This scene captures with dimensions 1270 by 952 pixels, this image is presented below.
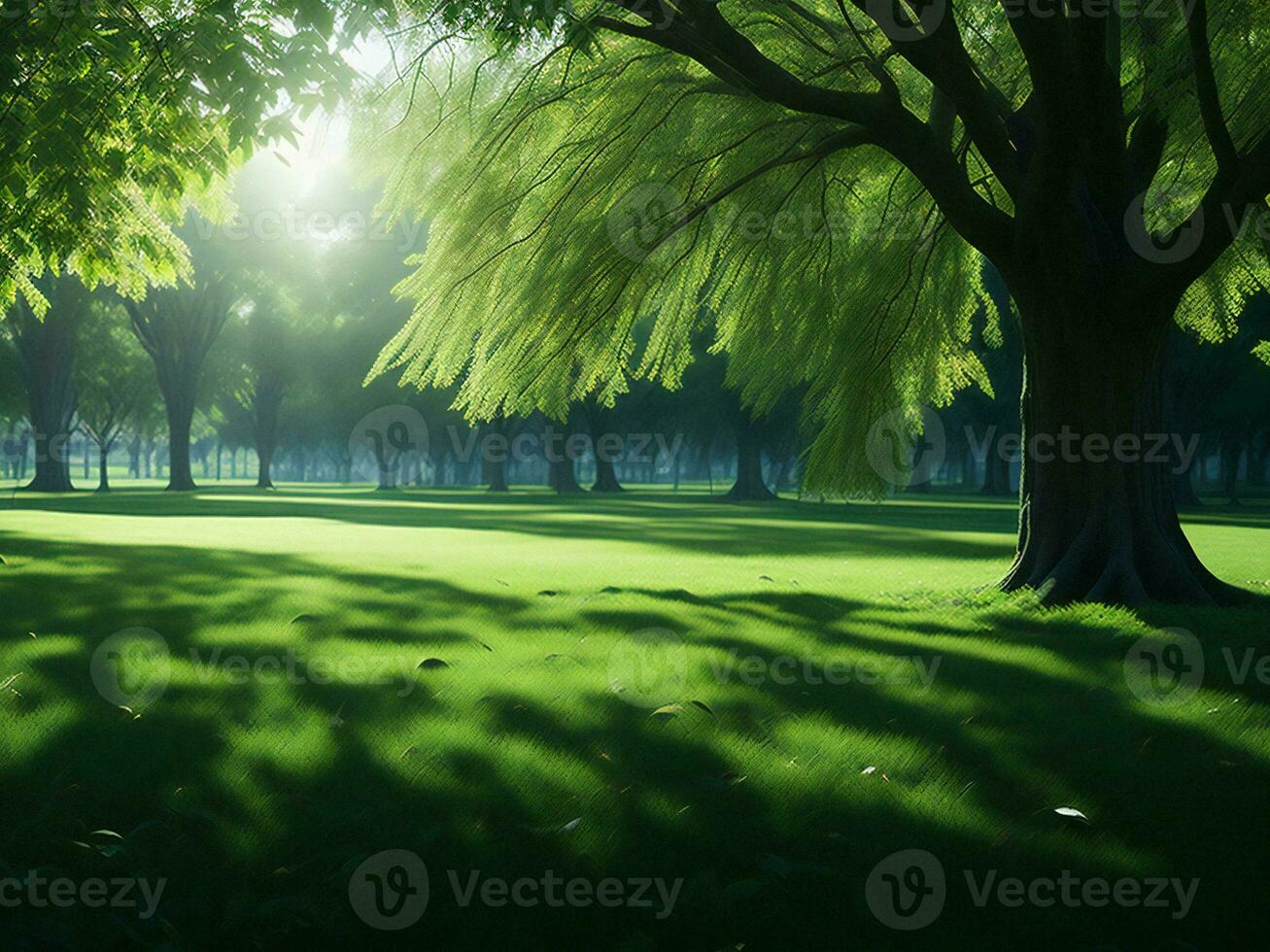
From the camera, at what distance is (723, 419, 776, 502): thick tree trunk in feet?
150

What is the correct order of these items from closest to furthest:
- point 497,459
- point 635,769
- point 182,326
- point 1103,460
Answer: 1. point 635,769
2. point 1103,460
3. point 182,326
4. point 497,459

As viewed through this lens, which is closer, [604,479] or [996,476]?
[604,479]

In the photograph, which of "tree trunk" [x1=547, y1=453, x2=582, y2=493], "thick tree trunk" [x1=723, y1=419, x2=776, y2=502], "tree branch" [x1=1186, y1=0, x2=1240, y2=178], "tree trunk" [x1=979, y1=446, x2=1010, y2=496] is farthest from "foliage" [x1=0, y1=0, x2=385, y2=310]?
"tree trunk" [x1=979, y1=446, x2=1010, y2=496]

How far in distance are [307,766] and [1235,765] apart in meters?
3.78

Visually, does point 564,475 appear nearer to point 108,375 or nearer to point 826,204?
point 108,375

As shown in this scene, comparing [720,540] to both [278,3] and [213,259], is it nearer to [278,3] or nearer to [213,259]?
[278,3]

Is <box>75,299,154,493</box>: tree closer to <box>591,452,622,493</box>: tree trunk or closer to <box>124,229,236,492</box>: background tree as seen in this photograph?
<box>124,229,236,492</box>: background tree

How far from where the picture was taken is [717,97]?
32.6 feet

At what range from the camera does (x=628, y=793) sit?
3836 mm

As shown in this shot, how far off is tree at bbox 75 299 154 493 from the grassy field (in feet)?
159

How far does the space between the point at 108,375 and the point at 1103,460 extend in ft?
178

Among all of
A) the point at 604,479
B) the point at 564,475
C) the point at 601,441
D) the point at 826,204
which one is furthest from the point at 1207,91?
the point at 604,479

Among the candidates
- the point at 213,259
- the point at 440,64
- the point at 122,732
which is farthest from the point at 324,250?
the point at 122,732

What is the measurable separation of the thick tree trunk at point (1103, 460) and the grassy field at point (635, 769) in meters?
0.84
